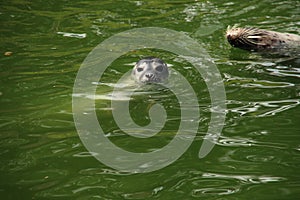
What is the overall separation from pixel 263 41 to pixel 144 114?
2068 mm

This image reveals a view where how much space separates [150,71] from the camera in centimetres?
546

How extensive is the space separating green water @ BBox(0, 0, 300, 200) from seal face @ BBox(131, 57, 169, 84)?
0.71 feet

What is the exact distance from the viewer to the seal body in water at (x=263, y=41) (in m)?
5.96

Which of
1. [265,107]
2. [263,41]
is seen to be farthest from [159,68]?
[265,107]

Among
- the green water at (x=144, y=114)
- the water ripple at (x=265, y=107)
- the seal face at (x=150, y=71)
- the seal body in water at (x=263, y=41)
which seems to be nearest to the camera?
the green water at (x=144, y=114)

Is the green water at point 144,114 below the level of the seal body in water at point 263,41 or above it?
below

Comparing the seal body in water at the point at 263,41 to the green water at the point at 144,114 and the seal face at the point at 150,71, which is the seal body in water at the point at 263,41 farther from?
the seal face at the point at 150,71

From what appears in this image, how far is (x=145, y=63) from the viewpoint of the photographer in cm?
560

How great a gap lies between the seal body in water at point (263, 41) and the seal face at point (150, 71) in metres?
0.93

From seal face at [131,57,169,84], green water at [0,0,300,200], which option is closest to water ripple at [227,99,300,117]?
green water at [0,0,300,200]

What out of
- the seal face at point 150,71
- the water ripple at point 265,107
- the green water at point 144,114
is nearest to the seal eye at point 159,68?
the seal face at point 150,71

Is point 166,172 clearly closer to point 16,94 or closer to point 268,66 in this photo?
point 16,94

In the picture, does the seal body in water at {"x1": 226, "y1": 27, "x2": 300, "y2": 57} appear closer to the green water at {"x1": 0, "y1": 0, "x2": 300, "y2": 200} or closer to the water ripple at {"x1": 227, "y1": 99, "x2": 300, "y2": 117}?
the green water at {"x1": 0, "y1": 0, "x2": 300, "y2": 200}

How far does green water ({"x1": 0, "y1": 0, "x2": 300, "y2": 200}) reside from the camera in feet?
11.0
